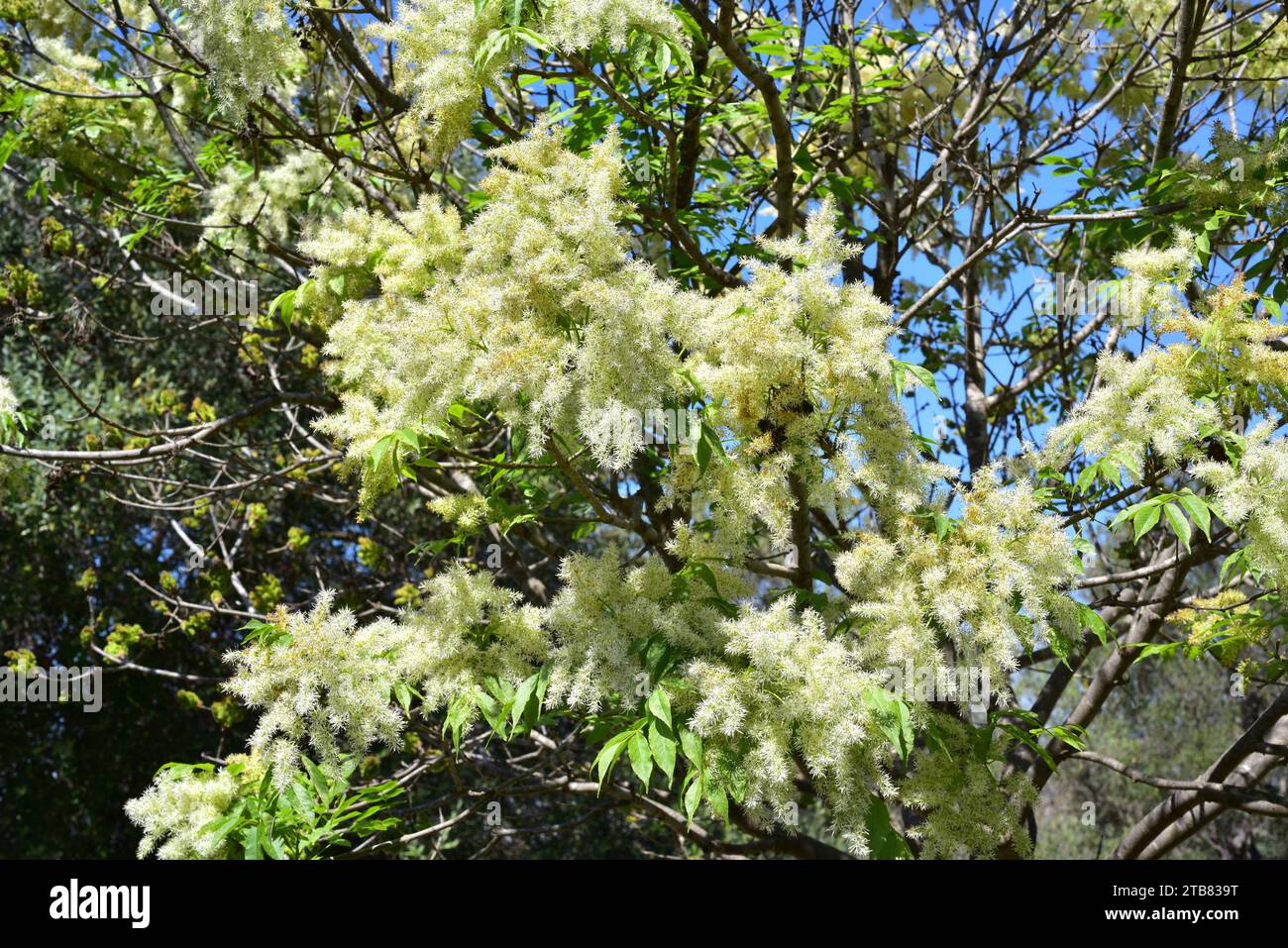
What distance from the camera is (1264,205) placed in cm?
358

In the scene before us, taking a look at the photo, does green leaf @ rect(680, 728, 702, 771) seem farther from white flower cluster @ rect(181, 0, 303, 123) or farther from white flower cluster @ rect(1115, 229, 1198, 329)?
white flower cluster @ rect(181, 0, 303, 123)

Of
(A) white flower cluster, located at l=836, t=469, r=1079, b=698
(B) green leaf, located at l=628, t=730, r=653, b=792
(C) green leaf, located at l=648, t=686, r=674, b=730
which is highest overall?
(A) white flower cluster, located at l=836, t=469, r=1079, b=698

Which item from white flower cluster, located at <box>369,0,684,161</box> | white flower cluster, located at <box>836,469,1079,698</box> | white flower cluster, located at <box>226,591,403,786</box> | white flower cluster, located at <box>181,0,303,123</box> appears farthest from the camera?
white flower cluster, located at <box>181,0,303,123</box>

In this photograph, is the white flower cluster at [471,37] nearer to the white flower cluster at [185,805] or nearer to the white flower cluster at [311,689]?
the white flower cluster at [311,689]

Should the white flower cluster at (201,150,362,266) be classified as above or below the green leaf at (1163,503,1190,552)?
above

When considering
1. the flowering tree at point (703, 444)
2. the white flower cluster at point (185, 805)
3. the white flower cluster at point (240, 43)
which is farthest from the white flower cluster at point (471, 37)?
the white flower cluster at point (185, 805)

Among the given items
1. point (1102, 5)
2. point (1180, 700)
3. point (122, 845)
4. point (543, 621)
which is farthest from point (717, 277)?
point (1180, 700)

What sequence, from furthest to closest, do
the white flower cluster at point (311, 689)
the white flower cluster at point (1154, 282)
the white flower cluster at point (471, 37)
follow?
1. the white flower cluster at point (1154, 282)
2. the white flower cluster at point (471, 37)
3. the white flower cluster at point (311, 689)

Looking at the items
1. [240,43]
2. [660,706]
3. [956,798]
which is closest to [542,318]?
[660,706]

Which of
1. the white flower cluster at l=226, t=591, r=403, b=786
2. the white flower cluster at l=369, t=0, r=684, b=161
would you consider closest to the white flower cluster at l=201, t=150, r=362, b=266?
the white flower cluster at l=369, t=0, r=684, b=161

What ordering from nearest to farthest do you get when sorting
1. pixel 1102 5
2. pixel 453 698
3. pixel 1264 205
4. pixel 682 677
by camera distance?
pixel 682 677 → pixel 453 698 → pixel 1264 205 → pixel 1102 5

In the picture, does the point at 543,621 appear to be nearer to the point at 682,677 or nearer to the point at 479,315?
the point at 682,677

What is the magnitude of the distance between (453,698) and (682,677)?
638 millimetres

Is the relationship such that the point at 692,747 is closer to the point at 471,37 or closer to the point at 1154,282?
the point at 1154,282
